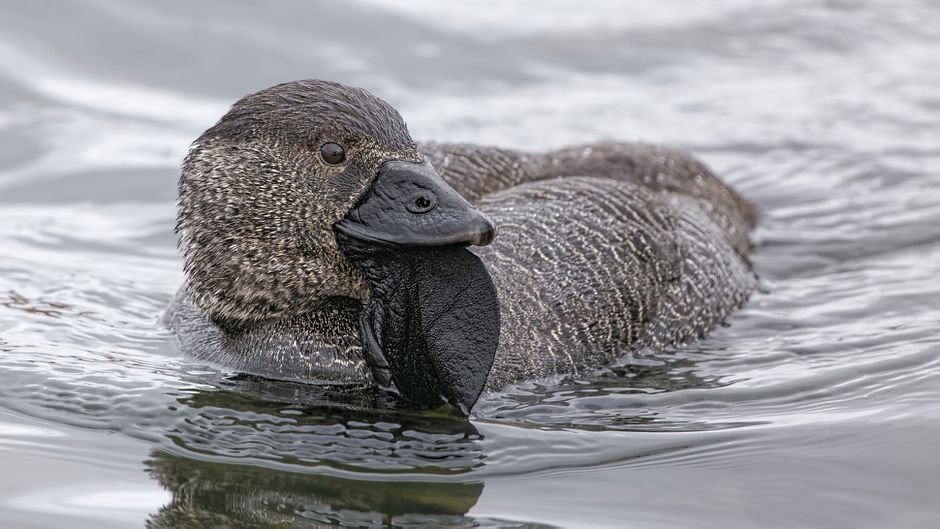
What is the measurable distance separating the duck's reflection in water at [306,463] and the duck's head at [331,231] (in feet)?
1.21

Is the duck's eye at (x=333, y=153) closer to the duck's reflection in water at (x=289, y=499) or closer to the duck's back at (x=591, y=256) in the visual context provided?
the duck's back at (x=591, y=256)

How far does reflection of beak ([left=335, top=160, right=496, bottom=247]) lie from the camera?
625cm

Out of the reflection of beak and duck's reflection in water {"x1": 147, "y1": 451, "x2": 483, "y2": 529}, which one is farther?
the reflection of beak

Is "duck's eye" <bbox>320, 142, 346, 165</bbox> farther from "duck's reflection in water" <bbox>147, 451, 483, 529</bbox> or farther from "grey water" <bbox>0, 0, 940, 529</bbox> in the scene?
"duck's reflection in water" <bbox>147, 451, 483, 529</bbox>

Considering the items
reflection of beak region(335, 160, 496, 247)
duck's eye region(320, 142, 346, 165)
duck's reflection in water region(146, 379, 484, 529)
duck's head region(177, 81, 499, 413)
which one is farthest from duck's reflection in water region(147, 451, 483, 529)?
duck's eye region(320, 142, 346, 165)

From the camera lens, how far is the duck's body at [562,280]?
6945mm

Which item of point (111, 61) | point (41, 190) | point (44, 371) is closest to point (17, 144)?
point (41, 190)

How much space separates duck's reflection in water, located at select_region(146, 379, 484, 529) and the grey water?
18mm

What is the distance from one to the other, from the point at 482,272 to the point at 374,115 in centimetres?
95

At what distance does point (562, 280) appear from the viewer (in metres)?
7.53

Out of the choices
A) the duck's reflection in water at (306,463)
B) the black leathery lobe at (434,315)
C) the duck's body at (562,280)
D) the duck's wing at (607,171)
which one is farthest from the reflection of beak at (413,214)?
the duck's wing at (607,171)

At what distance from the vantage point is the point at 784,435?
22.0 ft

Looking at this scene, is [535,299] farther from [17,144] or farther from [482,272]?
[17,144]

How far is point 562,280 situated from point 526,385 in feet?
2.22
